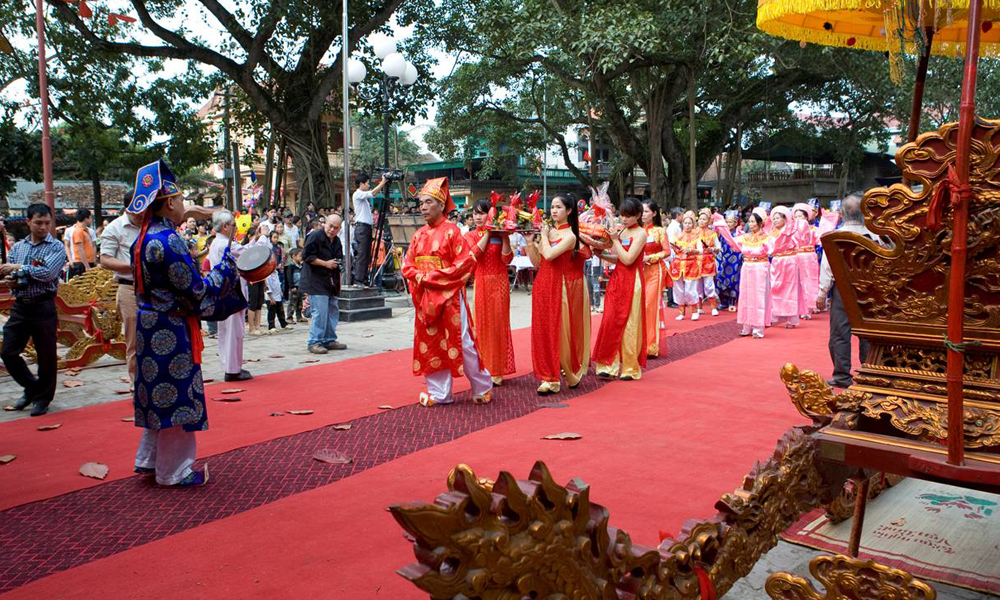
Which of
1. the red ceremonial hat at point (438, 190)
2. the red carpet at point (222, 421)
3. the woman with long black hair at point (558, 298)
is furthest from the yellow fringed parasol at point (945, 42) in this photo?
the red carpet at point (222, 421)

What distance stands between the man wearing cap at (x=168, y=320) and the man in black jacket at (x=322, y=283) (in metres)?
4.18

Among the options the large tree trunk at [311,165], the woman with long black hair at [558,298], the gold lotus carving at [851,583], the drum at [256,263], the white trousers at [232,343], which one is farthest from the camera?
the large tree trunk at [311,165]

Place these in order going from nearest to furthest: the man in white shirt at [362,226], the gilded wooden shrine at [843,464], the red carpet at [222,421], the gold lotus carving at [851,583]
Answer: the gilded wooden shrine at [843,464], the gold lotus carving at [851,583], the red carpet at [222,421], the man in white shirt at [362,226]

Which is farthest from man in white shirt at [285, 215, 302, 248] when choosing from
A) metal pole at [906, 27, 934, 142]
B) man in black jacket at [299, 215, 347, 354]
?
metal pole at [906, 27, 934, 142]

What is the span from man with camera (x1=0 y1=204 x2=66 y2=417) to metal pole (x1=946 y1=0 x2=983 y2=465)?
5828 mm

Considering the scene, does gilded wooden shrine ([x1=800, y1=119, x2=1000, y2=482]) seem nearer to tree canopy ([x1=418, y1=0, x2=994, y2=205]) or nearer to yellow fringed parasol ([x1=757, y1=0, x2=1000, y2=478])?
yellow fringed parasol ([x1=757, y1=0, x2=1000, y2=478])

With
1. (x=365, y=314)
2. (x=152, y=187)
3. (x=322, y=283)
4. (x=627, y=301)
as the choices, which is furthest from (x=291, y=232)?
(x=152, y=187)

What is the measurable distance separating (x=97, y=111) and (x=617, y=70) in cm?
1115

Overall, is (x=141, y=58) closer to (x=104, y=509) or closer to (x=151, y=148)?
(x=151, y=148)

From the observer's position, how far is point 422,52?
16.8 m

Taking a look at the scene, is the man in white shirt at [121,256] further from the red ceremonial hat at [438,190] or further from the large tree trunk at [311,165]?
the large tree trunk at [311,165]

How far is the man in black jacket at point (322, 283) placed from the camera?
809 cm

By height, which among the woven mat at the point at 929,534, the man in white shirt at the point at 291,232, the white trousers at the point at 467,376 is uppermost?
the man in white shirt at the point at 291,232

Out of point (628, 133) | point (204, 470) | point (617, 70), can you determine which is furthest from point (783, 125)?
point (204, 470)
